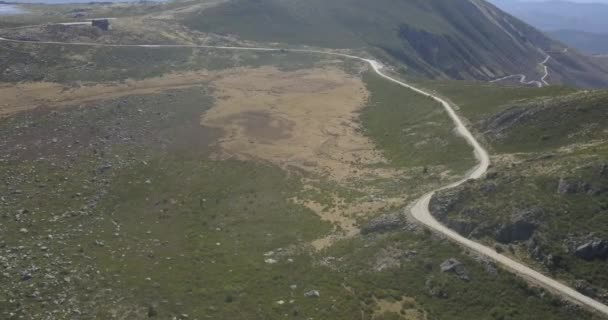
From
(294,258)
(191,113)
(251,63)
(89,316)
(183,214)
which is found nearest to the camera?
(89,316)

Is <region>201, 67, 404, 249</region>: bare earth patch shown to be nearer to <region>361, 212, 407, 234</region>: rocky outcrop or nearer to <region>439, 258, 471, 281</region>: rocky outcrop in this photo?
<region>361, 212, 407, 234</region>: rocky outcrop

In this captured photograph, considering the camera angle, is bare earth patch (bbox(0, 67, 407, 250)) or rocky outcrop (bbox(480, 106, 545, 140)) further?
rocky outcrop (bbox(480, 106, 545, 140))

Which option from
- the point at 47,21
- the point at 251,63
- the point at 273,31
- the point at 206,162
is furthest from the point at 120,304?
the point at 47,21

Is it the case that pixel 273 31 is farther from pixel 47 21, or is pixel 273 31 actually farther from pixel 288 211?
pixel 288 211

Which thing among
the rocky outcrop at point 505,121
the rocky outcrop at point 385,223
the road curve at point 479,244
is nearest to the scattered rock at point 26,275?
the rocky outcrop at point 385,223

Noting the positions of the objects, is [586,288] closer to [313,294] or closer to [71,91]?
[313,294]

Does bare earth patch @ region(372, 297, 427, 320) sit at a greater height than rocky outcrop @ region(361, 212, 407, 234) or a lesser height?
lesser

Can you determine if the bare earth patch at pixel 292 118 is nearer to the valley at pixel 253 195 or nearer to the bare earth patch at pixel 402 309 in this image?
the valley at pixel 253 195

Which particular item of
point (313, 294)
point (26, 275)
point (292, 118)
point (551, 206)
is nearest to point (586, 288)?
point (551, 206)

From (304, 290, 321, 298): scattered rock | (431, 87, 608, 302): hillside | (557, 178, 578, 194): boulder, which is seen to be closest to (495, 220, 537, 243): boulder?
(431, 87, 608, 302): hillside
